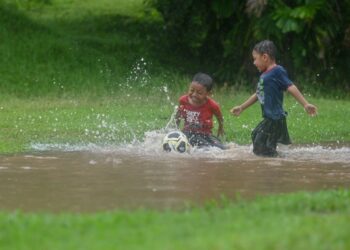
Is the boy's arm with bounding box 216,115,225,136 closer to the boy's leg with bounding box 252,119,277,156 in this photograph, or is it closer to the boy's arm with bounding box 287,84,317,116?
the boy's leg with bounding box 252,119,277,156

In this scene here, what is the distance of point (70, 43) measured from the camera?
2319 centimetres

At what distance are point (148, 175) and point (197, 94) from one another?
107 inches

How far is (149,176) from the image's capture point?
9.45 meters

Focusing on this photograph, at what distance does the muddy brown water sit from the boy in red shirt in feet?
1.40

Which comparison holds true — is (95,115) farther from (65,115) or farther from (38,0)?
(38,0)

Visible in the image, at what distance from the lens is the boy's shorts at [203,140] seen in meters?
11.8

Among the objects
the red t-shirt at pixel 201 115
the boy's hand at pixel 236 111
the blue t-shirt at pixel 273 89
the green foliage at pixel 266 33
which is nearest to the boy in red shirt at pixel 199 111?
the red t-shirt at pixel 201 115

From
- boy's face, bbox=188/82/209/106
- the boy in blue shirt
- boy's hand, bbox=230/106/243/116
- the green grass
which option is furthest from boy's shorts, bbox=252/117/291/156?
the green grass

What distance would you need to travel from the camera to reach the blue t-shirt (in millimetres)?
11367

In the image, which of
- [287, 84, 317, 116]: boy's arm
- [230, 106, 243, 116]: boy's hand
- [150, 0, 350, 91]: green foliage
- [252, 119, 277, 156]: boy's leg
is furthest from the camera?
[150, 0, 350, 91]: green foliage

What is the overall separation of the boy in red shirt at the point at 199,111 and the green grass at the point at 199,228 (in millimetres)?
4776

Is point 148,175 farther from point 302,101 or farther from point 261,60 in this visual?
point 261,60

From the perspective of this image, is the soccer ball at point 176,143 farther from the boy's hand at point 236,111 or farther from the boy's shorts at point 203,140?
the boy's hand at point 236,111

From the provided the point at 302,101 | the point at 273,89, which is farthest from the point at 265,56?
the point at 302,101
